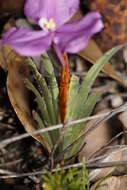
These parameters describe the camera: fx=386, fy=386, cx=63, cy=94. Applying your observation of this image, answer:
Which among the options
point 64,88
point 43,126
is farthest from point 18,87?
point 64,88

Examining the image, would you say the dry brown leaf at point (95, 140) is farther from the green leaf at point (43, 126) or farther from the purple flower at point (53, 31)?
the purple flower at point (53, 31)

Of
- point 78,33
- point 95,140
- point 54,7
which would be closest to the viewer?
point 78,33

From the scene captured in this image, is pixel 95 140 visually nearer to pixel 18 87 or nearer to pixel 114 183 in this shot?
pixel 114 183

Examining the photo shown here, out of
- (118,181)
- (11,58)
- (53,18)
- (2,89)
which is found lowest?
(118,181)

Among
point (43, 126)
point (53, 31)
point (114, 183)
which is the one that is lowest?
point (114, 183)

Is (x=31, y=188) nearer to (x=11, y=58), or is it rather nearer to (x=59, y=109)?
(x=59, y=109)

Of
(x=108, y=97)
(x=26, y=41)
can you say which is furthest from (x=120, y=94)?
(x=26, y=41)

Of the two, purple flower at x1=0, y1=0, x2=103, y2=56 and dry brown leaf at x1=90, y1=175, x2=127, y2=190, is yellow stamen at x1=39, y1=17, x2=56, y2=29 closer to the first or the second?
purple flower at x1=0, y1=0, x2=103, y2=56
